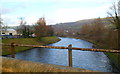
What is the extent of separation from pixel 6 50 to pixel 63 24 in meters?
163

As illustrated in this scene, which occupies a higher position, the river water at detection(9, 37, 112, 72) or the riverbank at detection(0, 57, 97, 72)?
the riverbank at detection(0, 57, 97, 72)

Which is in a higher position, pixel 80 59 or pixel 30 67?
pixel 30 67

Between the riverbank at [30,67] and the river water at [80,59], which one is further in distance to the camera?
the river water at [80,59]

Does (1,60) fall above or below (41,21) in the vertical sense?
below

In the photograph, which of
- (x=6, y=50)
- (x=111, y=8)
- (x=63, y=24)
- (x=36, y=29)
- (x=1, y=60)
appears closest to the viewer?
(x=1, y=60)

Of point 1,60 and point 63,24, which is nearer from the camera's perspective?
point 1,60

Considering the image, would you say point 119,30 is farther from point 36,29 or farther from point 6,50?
point 36,29

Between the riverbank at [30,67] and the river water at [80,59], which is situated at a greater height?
the riverbank at [30,67]

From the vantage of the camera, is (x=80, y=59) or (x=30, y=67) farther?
(x=80, y=59)

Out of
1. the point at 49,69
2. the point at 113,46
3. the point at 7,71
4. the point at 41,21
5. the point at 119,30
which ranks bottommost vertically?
the point at 113,46

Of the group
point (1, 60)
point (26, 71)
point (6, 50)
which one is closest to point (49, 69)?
point (26, 71)

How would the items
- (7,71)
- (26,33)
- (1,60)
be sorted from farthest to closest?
(26,33)
(1,60)
(7,71)

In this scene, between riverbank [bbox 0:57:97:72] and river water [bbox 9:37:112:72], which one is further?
river water [bbox 9:37:112:72]

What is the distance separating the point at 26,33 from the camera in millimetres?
51594
